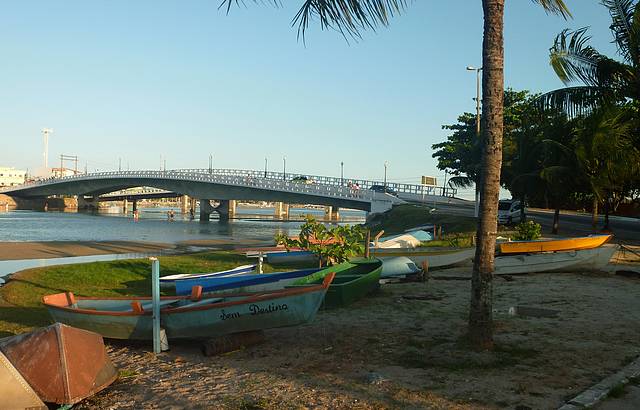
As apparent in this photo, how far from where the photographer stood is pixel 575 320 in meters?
11.2

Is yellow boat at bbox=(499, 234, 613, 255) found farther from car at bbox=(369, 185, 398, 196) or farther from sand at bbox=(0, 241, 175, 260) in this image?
car at bbox=(369, 185, 398, 196)

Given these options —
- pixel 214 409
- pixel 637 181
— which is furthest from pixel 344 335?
pixel 637 181

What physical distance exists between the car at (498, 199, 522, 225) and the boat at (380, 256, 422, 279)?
19799 millimetres

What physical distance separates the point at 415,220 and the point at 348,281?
1238 inches

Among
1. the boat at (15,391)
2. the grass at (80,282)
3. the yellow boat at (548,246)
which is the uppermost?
the yellow boat at (548,246)

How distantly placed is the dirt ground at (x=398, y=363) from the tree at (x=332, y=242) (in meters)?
5.07

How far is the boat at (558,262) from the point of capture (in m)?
18.3

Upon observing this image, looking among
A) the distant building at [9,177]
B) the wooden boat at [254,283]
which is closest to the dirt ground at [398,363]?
the wooden boat at [254,283]

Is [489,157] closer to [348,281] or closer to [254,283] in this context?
[348,281]

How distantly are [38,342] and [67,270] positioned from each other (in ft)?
46.8

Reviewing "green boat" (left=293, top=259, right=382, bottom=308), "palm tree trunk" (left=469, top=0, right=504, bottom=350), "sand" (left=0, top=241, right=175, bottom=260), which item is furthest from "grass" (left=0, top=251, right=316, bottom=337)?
"palm tree trunk" (left=469, top=0, right=504, bottom=350)

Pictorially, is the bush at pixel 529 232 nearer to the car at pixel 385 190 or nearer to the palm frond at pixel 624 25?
the palm frond at pixel 624 25

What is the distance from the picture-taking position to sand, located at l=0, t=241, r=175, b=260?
30.3 meters

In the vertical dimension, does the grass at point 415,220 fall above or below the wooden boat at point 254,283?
above
